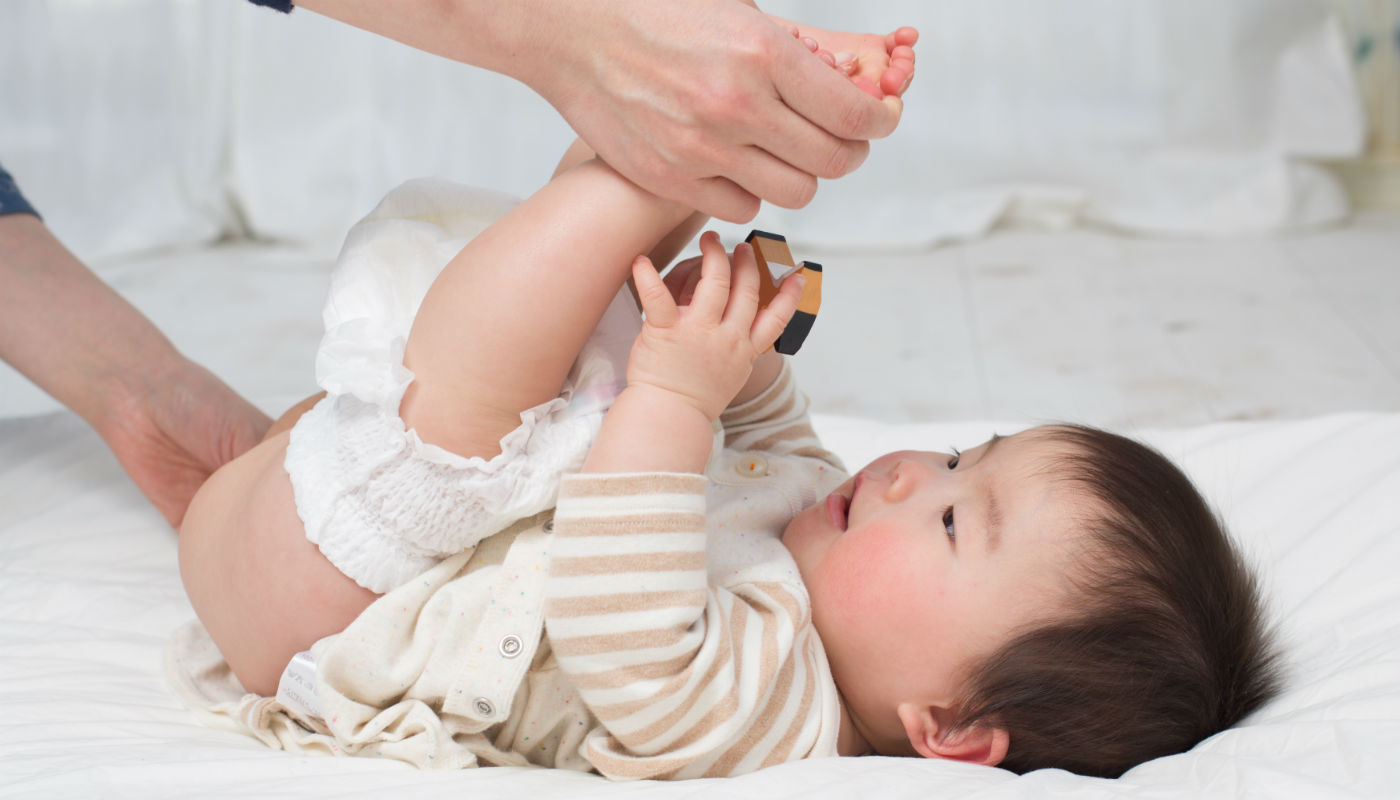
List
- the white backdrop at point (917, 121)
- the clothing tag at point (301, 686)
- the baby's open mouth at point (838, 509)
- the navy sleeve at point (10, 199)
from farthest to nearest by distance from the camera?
the white backdrop at point (917, 121)
the navy sleeve at point (10, 199)
the baby's open mouth at point (838, 509)
the clothing tag at point (301, 686)

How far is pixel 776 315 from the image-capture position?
2.75 ft

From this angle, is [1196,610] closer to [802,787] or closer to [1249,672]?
[1249,672]

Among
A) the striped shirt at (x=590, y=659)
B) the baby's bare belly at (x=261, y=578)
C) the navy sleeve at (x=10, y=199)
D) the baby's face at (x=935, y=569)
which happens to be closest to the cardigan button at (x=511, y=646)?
the striped shirt at (x=590, y=659)

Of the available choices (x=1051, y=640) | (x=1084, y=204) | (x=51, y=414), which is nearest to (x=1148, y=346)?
(x=1084, y=204)

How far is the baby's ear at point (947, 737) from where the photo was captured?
84 cm

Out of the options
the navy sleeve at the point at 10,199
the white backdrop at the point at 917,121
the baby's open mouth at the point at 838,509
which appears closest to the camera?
the baby's open mouth at the point at 838,509

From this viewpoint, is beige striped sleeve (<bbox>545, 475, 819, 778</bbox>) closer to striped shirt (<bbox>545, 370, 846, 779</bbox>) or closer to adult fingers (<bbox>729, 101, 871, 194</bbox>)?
striped shirt (<bbox>545, 370, 846, 779</bbox>)

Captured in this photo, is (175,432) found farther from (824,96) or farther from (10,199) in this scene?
(824,96)

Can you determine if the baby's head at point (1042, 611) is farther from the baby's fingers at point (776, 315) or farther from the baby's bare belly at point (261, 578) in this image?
the baby's bare belly at point (261, 578)

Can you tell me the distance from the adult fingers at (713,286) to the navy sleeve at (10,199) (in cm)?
78

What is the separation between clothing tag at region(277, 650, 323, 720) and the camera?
837mm

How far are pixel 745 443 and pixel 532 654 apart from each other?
1.08 ft

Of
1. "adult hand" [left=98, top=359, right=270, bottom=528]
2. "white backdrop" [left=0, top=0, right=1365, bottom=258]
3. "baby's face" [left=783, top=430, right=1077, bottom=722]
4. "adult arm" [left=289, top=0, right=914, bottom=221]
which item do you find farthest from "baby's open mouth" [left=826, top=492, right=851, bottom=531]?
"white backdrop" [left=0, top=0, right=1365, bottom=258]

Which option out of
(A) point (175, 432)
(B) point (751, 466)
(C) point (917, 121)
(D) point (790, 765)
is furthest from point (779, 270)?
(C) point (917, 121)
